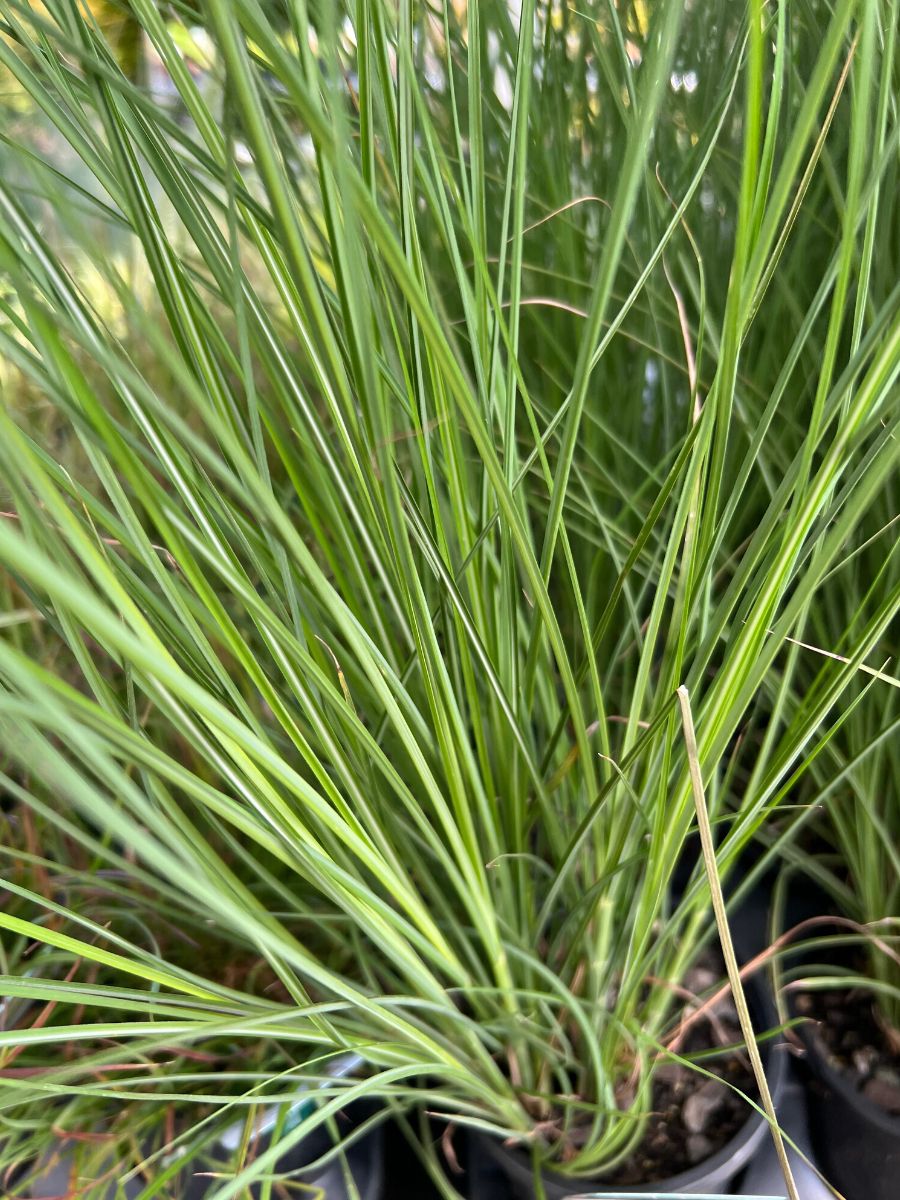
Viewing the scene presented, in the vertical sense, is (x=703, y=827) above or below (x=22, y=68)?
below

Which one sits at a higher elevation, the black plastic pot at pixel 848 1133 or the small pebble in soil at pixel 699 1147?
the small pebble in soil at pixel 699 1147

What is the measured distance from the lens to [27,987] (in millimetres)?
170

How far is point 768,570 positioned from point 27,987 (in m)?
0.20

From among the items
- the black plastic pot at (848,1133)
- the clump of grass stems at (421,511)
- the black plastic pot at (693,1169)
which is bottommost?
the black plastic pot at (848,1133)

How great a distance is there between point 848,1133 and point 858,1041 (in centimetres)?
4

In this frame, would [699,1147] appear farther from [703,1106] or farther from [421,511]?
[421,511]

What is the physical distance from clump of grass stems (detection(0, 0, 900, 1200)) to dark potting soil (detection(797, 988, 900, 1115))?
8 cm

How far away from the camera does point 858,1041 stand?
12.9 inches

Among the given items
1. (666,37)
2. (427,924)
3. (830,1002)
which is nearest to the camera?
(666,37)

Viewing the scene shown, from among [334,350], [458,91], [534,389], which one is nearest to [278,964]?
[334,350]

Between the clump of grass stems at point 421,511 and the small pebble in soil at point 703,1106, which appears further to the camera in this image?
the small pebble in soil at point 703,1106

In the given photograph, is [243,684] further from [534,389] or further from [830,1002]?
[830,1002]

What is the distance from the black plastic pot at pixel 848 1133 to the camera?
0.98 ft

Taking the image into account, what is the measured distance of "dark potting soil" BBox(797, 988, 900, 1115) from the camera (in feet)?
1.02
